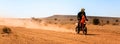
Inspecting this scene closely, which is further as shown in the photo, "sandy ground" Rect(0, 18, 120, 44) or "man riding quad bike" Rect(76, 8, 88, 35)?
"man riding quad bike" Rect(76, 8, 88, 35)

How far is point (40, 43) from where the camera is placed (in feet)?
54.0

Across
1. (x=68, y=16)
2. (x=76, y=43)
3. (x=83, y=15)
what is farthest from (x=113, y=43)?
(x=68, y=16)

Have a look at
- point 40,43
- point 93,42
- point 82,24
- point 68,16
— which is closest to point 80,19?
point 82,24

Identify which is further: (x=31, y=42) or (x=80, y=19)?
(x=80, y=19)

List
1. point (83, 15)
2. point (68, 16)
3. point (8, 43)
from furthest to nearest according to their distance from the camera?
point (68, 16), point (83, 15), point (8, 43)

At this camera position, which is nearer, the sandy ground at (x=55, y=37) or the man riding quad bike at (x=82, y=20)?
the sandy ground at (x=55, y=37)

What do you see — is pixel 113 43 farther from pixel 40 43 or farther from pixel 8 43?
pixel 8 43

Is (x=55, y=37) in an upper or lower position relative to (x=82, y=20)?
lower

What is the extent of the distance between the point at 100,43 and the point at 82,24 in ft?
22.5

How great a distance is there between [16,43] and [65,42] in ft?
8.93

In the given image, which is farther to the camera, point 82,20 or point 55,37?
point 82,20

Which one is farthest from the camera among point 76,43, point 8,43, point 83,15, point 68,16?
point 68,16

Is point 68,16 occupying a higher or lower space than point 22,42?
lower

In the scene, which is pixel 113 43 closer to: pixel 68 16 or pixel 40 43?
pixel 40 43
